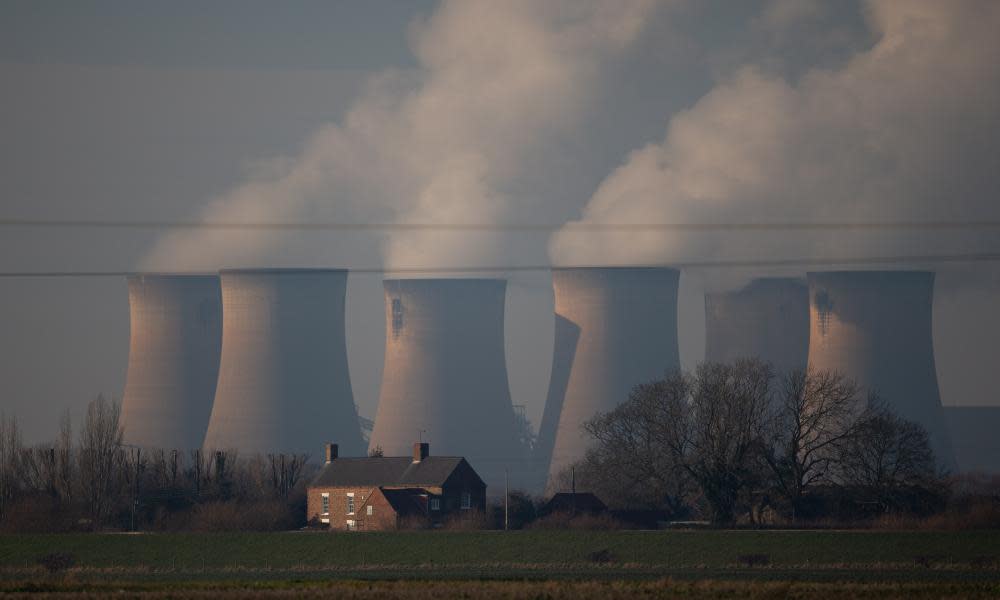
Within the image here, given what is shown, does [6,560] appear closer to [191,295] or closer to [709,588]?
[709,588]

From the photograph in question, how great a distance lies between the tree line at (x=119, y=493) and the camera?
26.3 meters

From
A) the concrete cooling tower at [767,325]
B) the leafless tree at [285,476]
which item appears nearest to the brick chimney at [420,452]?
the leafless tree at [285,476]

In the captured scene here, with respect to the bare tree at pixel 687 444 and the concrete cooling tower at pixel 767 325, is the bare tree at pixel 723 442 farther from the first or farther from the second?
the concrete cooling tower at pixel 767 325

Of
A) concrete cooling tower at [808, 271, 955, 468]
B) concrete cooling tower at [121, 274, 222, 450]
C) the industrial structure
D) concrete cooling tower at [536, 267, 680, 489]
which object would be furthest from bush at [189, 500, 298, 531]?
the industrial structure

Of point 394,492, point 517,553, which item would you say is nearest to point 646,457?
point 394,492

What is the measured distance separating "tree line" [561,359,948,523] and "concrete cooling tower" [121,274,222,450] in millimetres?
15769

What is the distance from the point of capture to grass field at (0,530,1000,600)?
15.5 metres

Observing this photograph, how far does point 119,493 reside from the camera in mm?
29203

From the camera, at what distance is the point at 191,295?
133ft

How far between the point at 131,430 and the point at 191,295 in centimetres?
387

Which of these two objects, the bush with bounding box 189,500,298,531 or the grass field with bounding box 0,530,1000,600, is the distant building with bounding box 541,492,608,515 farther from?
the bush with bounding box 189,500,298,531

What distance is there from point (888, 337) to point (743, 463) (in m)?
13.2

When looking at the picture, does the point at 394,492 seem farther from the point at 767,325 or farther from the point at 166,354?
the point at 767,325

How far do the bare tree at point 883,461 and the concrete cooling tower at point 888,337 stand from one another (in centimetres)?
1052
